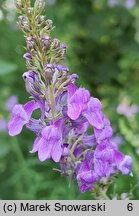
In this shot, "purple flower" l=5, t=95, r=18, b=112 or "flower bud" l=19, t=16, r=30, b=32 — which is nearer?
"flower bud" l=19, t=16, r=30, b=32

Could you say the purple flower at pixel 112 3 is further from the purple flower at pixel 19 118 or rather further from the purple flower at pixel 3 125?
the purple flower at pixel 19 118

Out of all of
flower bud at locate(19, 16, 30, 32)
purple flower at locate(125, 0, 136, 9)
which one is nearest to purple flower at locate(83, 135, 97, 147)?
flower bud at locate(19, 16, 30, 32)

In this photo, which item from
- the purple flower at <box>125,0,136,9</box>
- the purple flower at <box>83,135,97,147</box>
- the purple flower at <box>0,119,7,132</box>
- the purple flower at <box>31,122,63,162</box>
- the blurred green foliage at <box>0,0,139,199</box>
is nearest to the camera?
the purple flower at <box>31,122,63,162</box>

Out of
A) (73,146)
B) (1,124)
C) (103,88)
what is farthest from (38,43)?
(103,88)

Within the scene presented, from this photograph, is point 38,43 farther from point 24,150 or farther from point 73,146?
point 24,150

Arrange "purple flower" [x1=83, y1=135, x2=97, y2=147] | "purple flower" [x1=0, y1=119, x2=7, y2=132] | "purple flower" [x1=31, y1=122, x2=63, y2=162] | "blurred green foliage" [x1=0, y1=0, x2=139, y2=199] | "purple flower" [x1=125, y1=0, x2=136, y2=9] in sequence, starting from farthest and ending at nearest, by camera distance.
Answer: "purple flower" [x1=125, y1=0, x2=136, y2=9], "blurred green foliage" [x1=0, y1=0, x2=139, y2=199], "purple flower" [x1=0, y1=119, x2=7, y2=132], "purple flower" [x1=83, y1=135, x2=97, y2=147], "purple flower" [x1=31, y1=122, x2=63, y2=162]

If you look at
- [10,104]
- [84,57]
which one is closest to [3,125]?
[10,104]

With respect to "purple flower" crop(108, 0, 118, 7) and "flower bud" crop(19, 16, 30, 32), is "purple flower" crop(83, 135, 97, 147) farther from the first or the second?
"purple flower" crop(108, 0, 118, 7)

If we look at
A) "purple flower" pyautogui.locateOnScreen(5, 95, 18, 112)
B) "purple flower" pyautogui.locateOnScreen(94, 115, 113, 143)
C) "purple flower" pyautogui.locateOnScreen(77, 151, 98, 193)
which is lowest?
"purple flower" pyautogui.locateOnScreen(77, 151, 98, 193)
